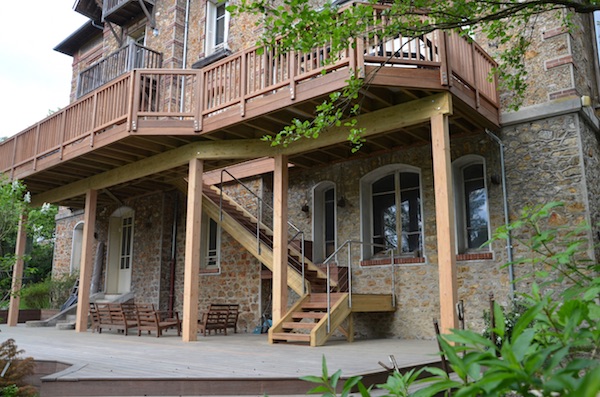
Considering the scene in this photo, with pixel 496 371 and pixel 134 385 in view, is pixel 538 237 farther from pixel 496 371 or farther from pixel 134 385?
pixel 134 385

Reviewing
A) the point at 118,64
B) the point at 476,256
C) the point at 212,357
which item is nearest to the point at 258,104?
the point at 212,357

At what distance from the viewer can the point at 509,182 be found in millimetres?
8477

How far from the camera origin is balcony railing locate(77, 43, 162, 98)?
1428 centimetres

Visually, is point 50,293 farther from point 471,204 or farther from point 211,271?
point 471,204

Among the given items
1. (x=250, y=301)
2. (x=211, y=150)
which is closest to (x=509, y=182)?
(x=211, y=150)

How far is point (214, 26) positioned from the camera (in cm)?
1419

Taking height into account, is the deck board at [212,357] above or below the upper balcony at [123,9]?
below

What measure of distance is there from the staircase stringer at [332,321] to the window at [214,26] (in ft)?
27.6

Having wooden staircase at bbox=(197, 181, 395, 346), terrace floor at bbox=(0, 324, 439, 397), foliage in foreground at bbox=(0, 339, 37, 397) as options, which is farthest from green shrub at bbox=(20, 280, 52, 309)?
foliage in foreground at bbox=(0, 339, 37, 397)

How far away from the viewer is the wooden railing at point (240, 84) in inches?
272

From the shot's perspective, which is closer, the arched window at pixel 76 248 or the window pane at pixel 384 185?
the window pane at pixel 384 185

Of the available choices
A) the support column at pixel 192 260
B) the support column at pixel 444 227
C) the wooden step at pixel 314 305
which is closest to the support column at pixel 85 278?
the support column at pixel 192 260

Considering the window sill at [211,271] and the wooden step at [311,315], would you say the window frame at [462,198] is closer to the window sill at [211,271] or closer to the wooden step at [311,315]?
the wooden step at [311,315]

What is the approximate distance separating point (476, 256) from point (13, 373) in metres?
6.67
